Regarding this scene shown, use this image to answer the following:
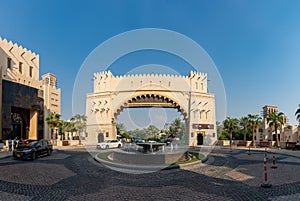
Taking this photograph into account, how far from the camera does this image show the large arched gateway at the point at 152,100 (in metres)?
42.0

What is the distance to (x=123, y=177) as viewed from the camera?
1046 centimetres

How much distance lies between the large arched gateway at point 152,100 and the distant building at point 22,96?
29.5 ft

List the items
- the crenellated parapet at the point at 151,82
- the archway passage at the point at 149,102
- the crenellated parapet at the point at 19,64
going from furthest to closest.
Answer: the archway passage at the point at 149,102
the crenellated parapet at the point at 151,82
the crenellated parapet at the point at 19,64

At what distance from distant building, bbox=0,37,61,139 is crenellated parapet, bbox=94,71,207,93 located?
1055cm

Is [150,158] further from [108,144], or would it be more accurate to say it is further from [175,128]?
[175,128]

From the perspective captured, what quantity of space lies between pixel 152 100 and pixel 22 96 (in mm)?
21765

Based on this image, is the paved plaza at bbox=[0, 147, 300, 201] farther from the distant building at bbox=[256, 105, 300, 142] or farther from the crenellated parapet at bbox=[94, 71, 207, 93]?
the distant building at bbox=[256, 105, 300, 142]

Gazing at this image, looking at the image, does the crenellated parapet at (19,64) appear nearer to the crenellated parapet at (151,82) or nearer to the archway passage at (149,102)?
the crenellated parapet at (151,82)

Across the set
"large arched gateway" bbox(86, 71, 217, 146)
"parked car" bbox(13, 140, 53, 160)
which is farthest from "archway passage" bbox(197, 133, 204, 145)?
"parked car" bbox(13, 140, 53, 160)

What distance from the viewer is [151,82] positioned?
4178cm

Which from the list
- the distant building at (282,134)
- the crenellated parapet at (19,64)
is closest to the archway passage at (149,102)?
the crenellated parapet at (19,64)

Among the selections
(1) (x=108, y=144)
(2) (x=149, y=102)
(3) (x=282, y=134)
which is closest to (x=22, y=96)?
(1) (x=108, y=144)

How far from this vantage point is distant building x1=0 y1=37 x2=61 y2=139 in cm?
3083

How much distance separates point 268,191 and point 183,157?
7803 millimetres
